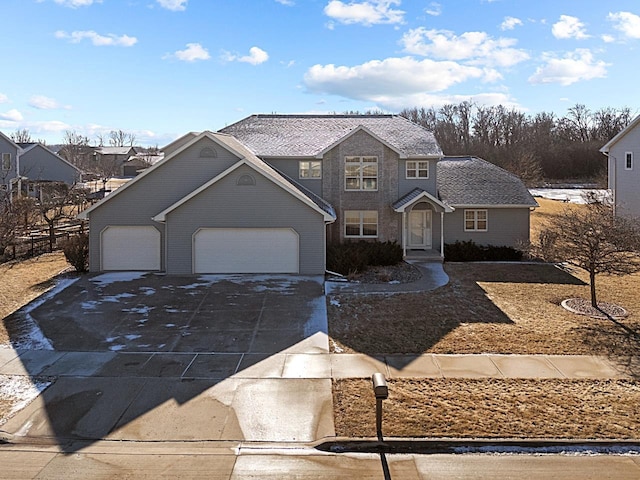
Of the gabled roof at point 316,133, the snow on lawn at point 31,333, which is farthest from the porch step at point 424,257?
the snow on lawn at point 31,333

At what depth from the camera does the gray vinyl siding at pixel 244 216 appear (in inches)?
835

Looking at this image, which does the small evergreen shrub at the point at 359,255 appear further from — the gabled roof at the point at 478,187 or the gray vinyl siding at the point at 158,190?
the gray vinyl siding at the point at 158,190

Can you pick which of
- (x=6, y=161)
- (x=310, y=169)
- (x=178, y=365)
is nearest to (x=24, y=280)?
(x=178, y=365)

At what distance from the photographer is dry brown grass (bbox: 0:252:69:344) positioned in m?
16.9

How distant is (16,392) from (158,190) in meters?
13.0

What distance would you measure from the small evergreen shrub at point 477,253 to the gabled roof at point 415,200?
89.7 inches

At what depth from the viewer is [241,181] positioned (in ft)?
69.7

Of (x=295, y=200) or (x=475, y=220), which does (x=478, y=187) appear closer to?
(x=475, y=220)

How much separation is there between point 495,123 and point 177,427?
91977 mm

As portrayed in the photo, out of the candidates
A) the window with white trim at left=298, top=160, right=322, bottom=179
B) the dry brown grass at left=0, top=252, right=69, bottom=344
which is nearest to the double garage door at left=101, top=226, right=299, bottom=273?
the window with white trim at left=298, top=160, right=322, bottom=179

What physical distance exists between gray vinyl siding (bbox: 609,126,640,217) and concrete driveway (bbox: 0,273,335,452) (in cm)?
2434

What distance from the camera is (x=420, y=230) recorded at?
Answer: 2728 cm

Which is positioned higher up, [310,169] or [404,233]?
[310,169]

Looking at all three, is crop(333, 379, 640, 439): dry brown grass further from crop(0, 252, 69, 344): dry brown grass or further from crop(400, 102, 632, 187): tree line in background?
crop(400, 102, 632, 187): tree line in background
